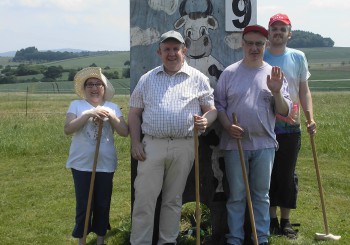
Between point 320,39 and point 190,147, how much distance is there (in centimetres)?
12932

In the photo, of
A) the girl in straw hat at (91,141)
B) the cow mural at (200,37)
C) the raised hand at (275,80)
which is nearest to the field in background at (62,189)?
the girl in straw hat at (91,141)

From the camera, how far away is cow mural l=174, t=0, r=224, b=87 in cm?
536

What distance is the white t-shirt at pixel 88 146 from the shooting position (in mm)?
4832

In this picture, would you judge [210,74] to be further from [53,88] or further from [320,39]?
[320,39]

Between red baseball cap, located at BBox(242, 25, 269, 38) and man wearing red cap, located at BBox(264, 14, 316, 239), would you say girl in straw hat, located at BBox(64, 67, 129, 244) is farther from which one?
man wearing red cap, located at BBox(264, 14, 316, 239)

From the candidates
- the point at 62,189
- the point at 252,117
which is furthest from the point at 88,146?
the point at 62,189

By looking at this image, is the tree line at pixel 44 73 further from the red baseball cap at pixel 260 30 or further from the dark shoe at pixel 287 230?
the red baseball cap at pixel 260 30

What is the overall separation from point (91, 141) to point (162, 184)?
75cm

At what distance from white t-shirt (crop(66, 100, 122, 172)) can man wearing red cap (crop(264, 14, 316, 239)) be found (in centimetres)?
163

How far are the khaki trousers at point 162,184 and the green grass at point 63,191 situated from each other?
73 centimetres

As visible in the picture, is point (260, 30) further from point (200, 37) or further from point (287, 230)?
point (287, 230)

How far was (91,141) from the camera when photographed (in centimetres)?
485

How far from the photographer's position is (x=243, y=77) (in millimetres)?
4820

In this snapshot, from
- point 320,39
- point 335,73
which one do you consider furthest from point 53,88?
point 320,39
